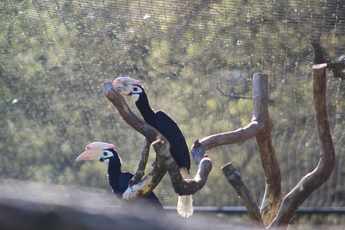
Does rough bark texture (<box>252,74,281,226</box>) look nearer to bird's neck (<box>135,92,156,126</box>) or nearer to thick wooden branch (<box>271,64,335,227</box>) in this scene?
thick wooden branch (<box>271,64,335,227</box>)

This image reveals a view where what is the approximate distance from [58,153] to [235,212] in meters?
1.24

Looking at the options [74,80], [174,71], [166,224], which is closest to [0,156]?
[74,80]

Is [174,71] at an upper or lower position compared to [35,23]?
lower

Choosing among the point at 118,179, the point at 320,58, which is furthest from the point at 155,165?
the point at 320,58

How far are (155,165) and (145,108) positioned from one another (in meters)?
0.67

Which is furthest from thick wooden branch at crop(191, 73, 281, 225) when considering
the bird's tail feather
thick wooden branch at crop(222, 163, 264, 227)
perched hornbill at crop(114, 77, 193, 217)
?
perched hornbill at crop(114, 77, 193, 217)

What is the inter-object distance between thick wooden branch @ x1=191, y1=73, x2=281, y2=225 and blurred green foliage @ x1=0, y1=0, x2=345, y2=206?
0.79 meters

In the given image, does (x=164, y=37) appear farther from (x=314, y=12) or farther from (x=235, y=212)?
(x=235, y=212)

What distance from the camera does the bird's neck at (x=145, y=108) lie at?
2322 millimetres

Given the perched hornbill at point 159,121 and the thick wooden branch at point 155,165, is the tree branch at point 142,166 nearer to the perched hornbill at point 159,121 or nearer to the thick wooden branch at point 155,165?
the thick wooden branch at point 155,165

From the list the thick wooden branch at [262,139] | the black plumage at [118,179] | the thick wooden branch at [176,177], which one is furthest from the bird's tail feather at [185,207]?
the thick wooden branch at [176,177]

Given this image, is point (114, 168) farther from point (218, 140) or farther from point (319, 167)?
point (319, 167)

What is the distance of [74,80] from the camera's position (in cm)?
277

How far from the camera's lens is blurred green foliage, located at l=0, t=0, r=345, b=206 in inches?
97.6
